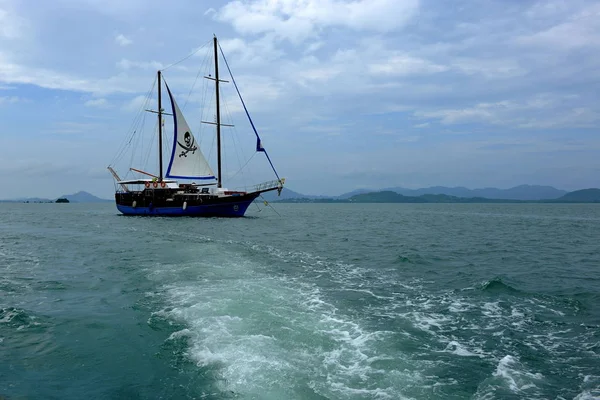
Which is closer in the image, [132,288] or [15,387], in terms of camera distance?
[15,387]

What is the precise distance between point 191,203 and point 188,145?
10.1m

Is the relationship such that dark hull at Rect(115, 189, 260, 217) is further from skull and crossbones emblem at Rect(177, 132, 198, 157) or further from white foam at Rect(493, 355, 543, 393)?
white foam at Rect(493, 355, 543, 393)

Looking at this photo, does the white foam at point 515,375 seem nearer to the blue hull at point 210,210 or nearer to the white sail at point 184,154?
the blue hull at point 210,210

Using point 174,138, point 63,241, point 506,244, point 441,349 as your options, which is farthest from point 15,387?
point 174,138

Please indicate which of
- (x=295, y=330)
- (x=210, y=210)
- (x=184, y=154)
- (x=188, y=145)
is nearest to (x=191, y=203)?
(x=210, y=210)

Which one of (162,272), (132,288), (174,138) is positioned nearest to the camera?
(132,288)

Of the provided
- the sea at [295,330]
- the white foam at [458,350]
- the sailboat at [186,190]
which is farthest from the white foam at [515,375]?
the sailboat at [186,190]

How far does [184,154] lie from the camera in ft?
197

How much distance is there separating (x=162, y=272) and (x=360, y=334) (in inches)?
404

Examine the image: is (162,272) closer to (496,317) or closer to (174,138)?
(496,317)

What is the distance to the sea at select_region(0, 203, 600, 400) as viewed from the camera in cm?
735

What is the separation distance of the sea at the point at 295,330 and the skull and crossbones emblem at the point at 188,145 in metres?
40.6

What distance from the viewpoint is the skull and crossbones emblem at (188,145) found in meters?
60.0

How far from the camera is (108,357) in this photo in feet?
27.9
